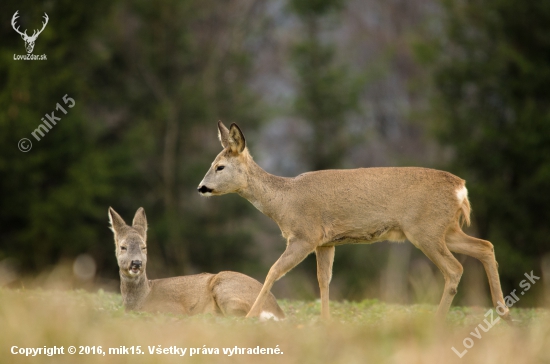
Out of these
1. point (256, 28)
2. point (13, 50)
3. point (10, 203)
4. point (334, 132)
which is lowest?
point (10, 203)

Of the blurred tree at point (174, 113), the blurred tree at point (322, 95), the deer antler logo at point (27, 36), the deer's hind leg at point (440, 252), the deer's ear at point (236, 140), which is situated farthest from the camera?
the blurred tree at point (322, 95)

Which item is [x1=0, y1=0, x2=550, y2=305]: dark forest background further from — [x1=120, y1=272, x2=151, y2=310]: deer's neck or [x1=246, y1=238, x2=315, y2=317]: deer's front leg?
[x1=120, y1=272, x2=151, y2=310]: deer's neck

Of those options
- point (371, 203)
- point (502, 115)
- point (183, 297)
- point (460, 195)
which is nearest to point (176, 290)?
point (183, 297)

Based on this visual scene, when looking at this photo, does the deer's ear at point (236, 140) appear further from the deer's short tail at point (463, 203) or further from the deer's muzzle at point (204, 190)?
the deer's short tail at point (463, 203)

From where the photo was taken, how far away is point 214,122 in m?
31.3

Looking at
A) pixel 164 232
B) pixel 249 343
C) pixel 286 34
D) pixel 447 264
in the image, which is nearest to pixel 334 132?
pixel 164 232

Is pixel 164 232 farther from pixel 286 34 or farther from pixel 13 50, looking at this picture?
pixel 286 34

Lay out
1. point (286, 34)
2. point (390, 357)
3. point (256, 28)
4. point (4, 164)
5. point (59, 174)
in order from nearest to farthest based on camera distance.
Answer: point (390, 357)
point (4, 164)
point (59, 174)
point (256, 28)
point (286, 34)

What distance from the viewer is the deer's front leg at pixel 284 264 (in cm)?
1008

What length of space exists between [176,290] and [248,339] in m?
3.55

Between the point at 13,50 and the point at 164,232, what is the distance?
7.68 metres

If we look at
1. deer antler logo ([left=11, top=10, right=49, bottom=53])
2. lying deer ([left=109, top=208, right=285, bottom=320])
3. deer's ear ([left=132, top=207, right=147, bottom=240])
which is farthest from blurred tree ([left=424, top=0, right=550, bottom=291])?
deer's ear ([left=132, top=207, right=147, bottom=240])

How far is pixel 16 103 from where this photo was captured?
Result: 2578 cm

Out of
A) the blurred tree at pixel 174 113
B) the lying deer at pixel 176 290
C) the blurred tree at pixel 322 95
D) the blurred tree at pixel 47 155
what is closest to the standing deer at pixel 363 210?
the lying deer at pixel 176 290
